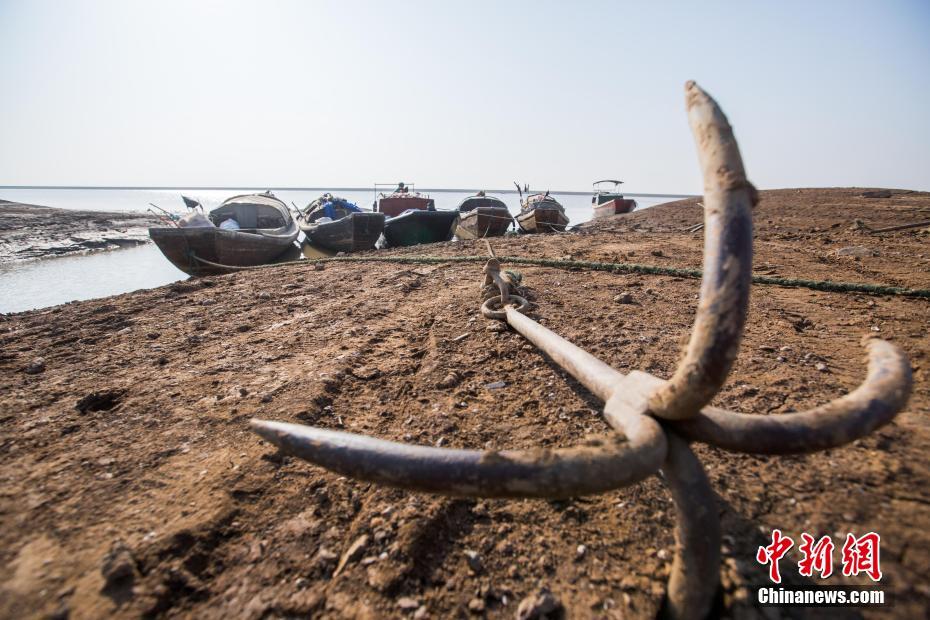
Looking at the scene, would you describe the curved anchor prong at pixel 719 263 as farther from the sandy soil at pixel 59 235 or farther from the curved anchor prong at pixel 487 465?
the sandy soil at pixel 59 235

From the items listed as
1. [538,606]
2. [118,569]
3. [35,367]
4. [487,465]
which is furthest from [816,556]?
[35,367]

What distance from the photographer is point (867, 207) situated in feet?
33.1

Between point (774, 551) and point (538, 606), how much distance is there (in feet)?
2.38

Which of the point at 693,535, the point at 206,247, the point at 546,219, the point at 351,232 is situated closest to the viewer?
the point at 693,535

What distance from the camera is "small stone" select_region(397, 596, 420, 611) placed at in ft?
3.67

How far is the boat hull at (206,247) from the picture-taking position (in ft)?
30.4

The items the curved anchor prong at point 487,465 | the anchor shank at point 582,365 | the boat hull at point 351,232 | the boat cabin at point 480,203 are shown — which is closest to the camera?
the curved anchor prong at point 487,465

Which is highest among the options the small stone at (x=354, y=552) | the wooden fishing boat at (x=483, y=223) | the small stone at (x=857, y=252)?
the wooden fishing boat at (x=483, y=223)

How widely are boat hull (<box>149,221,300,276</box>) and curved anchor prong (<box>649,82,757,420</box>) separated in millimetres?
10718

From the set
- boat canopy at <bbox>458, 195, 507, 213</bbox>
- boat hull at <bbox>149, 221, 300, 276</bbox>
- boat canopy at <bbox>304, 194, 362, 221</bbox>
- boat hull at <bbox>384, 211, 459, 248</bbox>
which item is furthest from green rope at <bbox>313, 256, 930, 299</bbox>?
boat canopy at <bbox>458, 195, 507, 213</bbox>

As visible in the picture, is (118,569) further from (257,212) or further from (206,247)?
(257,212)

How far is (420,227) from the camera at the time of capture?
13.6 meters

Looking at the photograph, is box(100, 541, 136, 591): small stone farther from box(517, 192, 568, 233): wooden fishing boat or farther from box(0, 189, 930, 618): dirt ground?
box(517, 192, 568, 233): wooden fishing boat

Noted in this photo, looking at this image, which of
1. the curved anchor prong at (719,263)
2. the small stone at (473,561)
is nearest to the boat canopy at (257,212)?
the small stone at (473,561)
